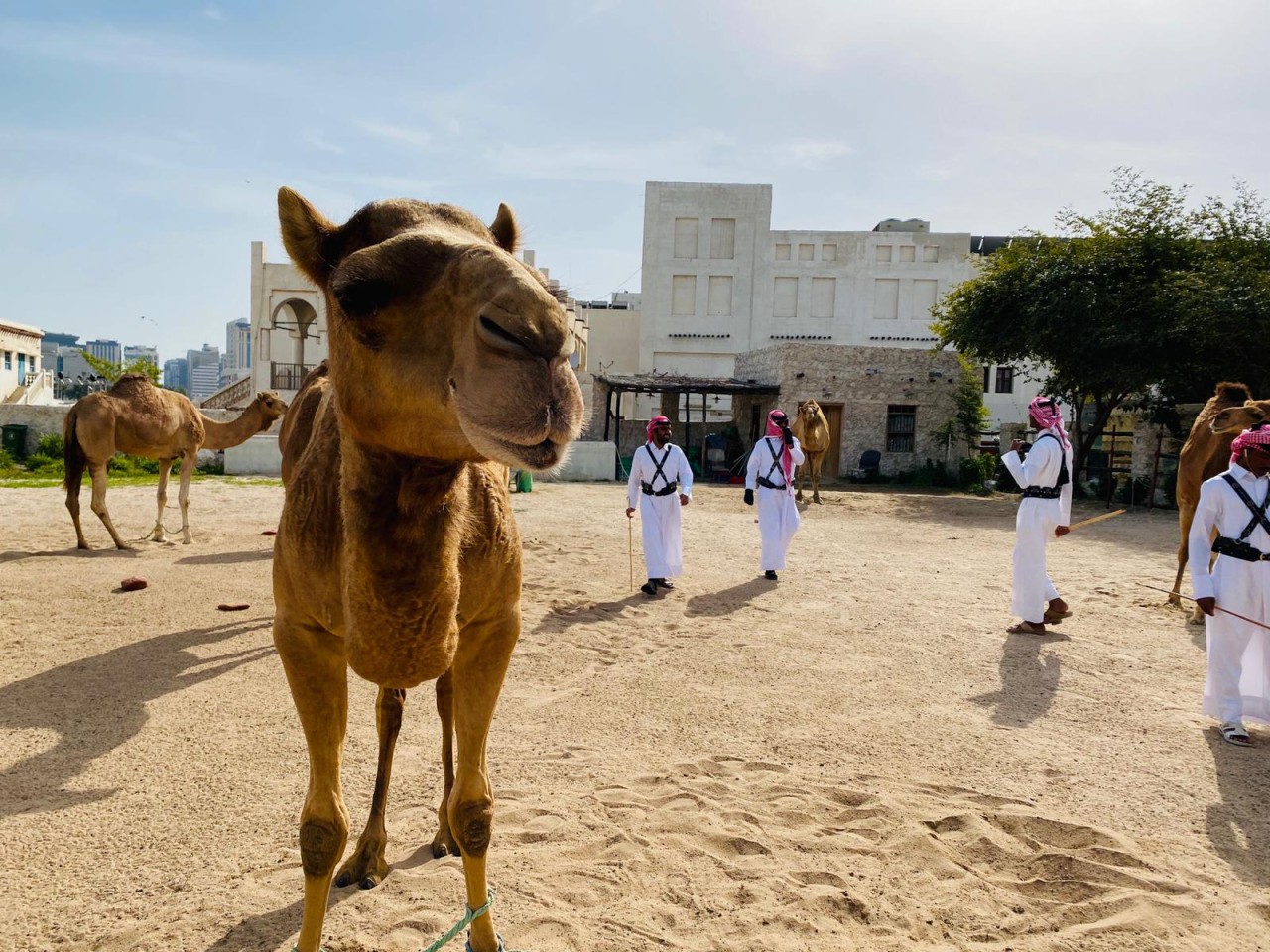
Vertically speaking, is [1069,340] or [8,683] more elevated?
[1069,340]

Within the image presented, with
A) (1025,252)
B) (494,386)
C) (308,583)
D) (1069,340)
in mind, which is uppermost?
(1025,252)

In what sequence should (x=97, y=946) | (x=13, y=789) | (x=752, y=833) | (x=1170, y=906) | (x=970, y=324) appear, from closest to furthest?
(x=97, y=946)
(x=1170, y=906)
(x=752, y=833)
(x=13, y=789)
(x=970, y=324)

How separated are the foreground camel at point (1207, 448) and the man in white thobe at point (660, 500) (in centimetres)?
492

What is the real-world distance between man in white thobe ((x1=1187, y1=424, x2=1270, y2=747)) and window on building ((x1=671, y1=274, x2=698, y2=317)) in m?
32.7

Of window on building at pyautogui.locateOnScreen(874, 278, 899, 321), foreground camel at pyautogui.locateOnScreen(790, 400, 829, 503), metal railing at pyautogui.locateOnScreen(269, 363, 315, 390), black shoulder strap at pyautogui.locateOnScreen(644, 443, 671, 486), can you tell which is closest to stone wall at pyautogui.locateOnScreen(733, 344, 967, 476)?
foreground camel at pyautogui.locateOnScreen(790, 400, 829, 503)

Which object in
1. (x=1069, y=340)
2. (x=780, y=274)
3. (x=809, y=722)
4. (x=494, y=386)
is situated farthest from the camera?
(x=780, y=274)

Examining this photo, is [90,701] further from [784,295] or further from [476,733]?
[784,295]

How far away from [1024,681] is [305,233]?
591cm

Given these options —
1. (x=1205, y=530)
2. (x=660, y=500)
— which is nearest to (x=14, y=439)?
(x=660, y=500)

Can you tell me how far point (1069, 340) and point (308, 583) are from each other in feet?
69.6

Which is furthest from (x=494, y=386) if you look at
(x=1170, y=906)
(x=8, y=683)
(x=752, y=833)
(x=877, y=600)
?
(x=877, y=600)

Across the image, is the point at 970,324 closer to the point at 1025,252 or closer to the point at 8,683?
the point at 1025,252

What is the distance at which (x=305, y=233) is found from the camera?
6.21 feet

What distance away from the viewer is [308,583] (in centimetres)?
226
